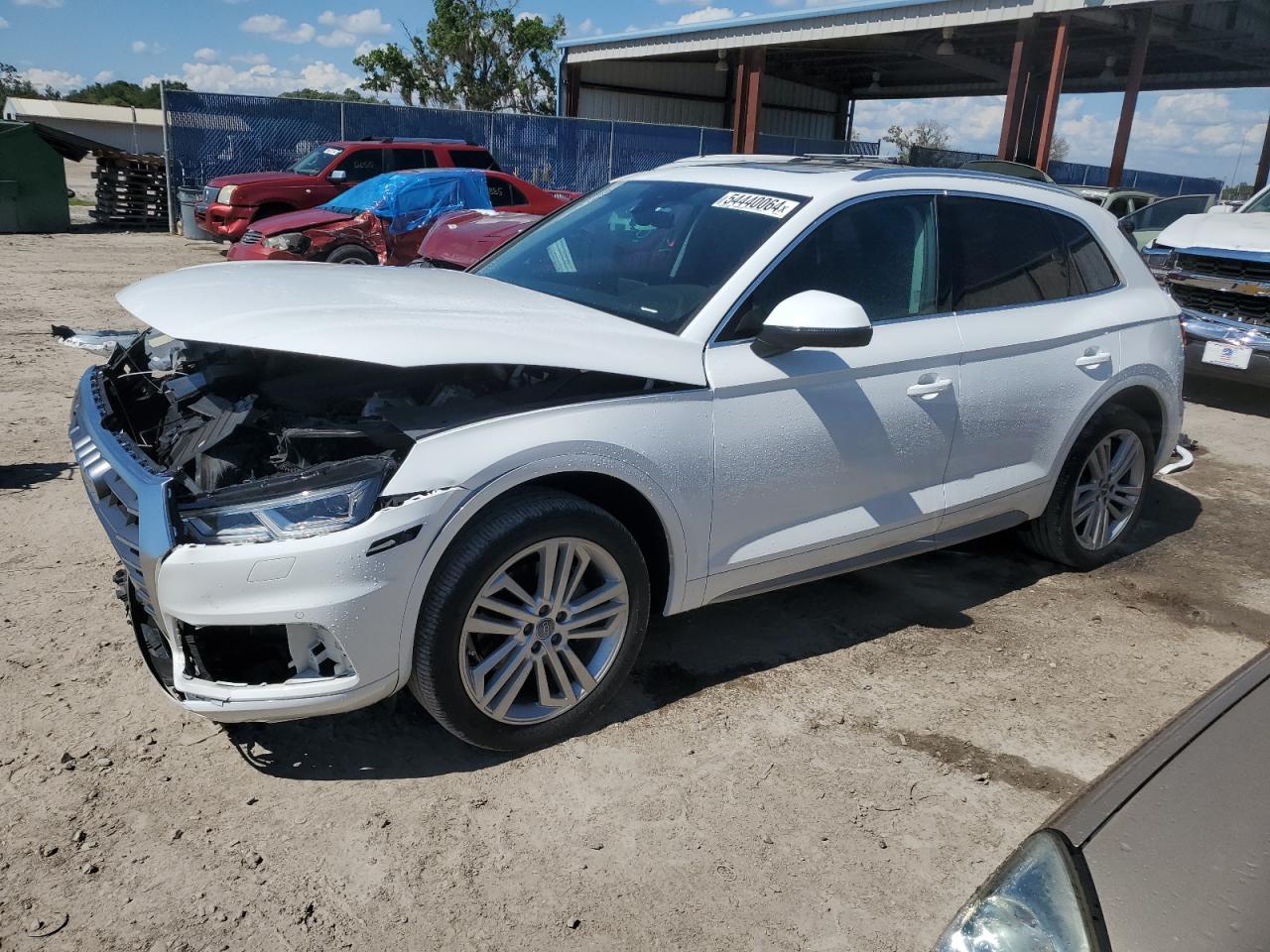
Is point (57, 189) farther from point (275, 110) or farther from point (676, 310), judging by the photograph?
point (676, 310)

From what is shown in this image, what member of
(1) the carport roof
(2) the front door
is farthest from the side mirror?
(1) the carport roof

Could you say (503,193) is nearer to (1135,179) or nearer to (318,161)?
(318,161)

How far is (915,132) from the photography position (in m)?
65.6

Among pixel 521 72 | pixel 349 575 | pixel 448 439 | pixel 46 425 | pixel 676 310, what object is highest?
pixel 521 72

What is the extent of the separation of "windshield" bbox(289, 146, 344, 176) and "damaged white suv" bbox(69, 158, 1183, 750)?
13.5 metres

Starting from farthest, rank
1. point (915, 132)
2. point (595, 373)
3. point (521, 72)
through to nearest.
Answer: point (915, 132) → point (521, 72) → point (595, 373)

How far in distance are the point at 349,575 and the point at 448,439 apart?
0.45m

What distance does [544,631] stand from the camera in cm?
306

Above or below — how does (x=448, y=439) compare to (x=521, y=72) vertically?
below

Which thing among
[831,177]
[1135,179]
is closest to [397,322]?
[831,177]

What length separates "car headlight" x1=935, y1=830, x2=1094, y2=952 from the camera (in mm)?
1504

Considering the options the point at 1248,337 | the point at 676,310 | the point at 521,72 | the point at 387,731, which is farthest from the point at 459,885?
the point at 521,72

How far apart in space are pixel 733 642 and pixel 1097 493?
2.02m

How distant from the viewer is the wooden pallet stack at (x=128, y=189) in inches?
811
